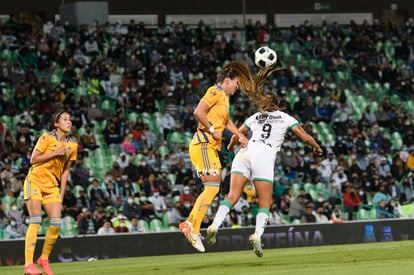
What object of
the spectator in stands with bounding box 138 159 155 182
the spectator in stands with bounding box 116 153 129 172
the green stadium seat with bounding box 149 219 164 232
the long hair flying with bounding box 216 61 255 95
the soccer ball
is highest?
the soccer ball

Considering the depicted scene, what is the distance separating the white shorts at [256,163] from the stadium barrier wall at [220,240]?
7611mm

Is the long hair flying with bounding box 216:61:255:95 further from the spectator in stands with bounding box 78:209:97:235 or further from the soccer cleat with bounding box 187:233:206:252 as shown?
the spectator in stands with bounding box 78:209:97:235

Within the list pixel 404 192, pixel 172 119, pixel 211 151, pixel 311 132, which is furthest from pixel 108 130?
pixel 211 151

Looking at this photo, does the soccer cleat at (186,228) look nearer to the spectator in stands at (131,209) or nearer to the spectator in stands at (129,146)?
the spectator in stands at (131,209)

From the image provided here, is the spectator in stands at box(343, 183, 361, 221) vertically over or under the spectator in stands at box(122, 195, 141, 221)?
under

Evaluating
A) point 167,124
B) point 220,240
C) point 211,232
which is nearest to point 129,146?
point 167,124

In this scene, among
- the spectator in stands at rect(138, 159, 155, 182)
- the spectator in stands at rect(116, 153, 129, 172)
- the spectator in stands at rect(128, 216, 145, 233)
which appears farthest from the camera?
the spectator in stands at rect(116, 153, 129, 172)

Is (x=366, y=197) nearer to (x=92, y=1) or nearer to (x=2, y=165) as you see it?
(x=2, y=165)

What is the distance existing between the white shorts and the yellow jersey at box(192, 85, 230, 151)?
747 mm

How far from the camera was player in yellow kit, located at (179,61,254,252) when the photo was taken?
44.1 feet

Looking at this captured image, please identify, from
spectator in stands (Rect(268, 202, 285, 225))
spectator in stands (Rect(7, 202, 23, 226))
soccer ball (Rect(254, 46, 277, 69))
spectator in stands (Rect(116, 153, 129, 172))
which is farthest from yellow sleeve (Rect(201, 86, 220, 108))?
spectator in stands (Rect(116, 153, 129, 172))

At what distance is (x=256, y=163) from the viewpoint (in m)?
12.9

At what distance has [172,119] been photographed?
98.8 ft

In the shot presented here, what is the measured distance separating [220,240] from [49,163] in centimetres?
875
